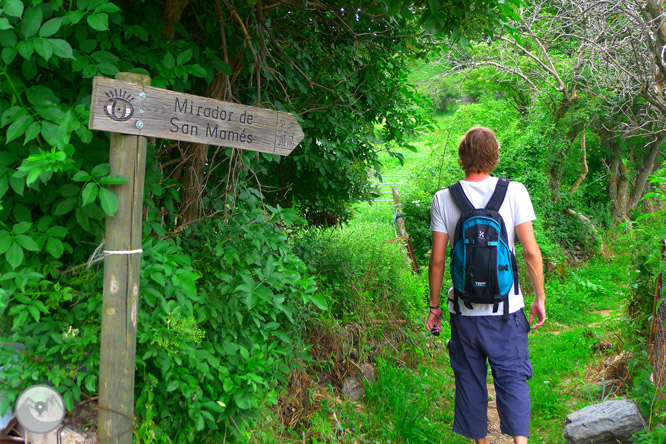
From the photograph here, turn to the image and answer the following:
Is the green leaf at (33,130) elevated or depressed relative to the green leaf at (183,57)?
depressed

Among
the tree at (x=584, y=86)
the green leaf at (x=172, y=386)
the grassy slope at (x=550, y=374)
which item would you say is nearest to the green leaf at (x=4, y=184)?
the green leaf at (x=172, y=386)

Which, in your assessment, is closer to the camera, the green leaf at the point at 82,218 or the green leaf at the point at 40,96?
the green leaf at the point at 40,96

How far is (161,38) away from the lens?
10.1ft

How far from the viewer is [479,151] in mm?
3266

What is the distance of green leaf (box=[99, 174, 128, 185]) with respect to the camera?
2.17 meters

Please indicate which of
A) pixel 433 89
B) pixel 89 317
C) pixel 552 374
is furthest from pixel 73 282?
pixel 433 89

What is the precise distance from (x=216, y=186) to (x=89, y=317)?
1330 mm

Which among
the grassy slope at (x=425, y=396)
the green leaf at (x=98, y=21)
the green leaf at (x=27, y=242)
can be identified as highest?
the green leaf at (x=98, y=21)

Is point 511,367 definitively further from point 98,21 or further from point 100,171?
point 98,21

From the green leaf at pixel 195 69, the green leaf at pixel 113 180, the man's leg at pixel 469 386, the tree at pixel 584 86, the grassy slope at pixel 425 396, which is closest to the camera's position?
the green leaf at pixel 113 180

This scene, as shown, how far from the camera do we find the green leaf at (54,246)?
92.4 inches

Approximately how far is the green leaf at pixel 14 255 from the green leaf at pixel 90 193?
38 cm
